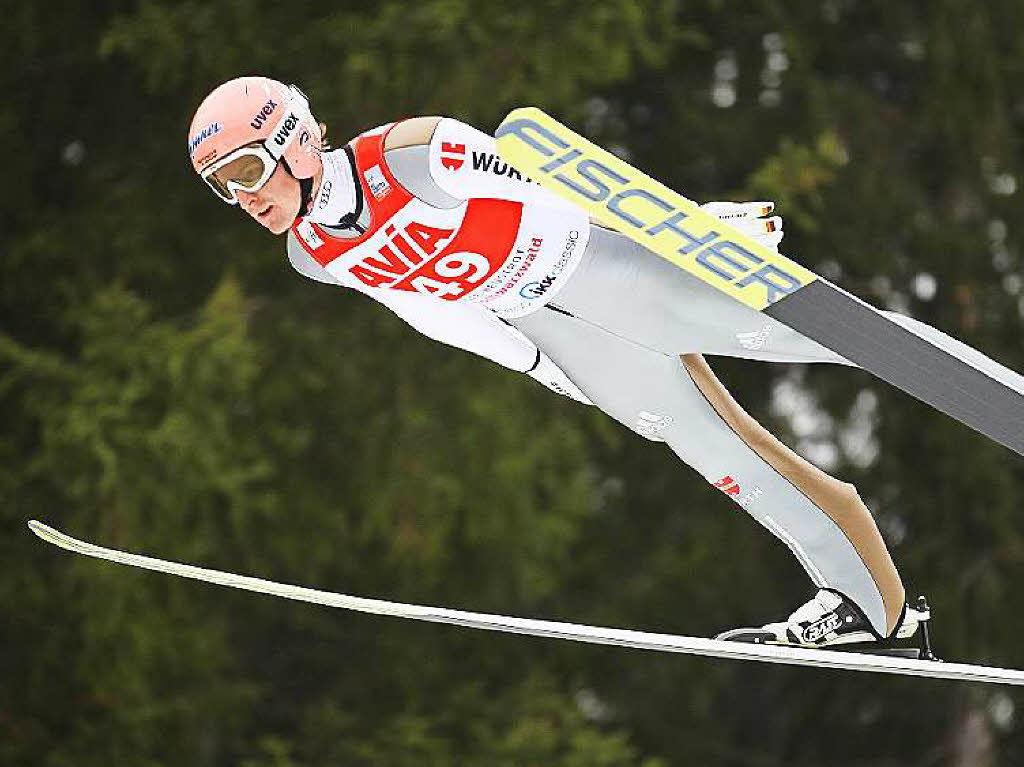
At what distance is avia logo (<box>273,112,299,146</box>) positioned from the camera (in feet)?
8.78

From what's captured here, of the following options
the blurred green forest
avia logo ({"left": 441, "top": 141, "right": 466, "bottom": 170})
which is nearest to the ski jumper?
avia logo ({"left": 441, "top": 141, "right": 466, "bottom": 170})

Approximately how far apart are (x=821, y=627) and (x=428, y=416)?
3592mm

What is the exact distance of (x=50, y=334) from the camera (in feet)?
23.0

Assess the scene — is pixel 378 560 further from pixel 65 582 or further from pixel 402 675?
pixel 65 582

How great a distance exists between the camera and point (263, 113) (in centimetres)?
267

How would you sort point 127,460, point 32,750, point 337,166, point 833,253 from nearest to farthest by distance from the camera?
point 337,166
point 127,460
point 32,750
point 833,253

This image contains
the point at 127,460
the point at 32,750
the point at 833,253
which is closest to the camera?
the point at 127,460

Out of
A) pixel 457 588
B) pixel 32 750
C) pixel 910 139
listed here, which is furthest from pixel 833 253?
pixel 32 750

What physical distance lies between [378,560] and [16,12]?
7.97ft

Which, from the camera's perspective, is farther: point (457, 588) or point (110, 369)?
point (457, 588)

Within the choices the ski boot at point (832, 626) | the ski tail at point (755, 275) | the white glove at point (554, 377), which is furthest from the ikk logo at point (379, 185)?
the ski boot at point (832, 626)

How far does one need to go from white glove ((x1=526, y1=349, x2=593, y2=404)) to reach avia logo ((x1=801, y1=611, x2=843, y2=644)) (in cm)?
51

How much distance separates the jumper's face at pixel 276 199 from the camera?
8.84 ft

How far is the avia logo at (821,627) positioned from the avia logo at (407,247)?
0.86 meters
